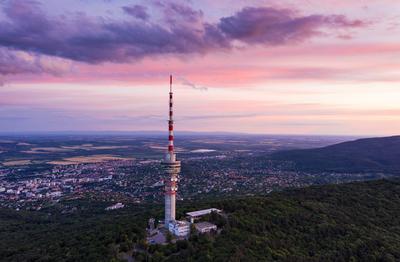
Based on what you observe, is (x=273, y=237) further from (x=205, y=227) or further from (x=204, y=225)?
(x=204, y=225)

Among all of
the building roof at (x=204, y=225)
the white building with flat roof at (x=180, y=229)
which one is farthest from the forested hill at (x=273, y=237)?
the white building with flat roof at (x=180, y=229)

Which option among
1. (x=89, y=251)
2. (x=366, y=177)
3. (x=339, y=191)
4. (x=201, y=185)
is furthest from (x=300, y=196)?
(x=366, y=177)

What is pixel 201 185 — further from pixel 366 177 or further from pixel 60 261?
pixel 60 261

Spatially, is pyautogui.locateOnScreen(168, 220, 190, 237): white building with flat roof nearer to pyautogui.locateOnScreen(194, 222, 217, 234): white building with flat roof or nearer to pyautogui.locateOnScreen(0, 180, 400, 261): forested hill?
pyautogui.locateOnScreen(194, 222, 217, 234): white building with flat roof

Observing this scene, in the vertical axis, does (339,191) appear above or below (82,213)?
above

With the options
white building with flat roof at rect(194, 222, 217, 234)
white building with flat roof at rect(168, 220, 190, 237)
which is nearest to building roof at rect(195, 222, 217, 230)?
white building with flat roof at rect(194, 222, 217, 234)

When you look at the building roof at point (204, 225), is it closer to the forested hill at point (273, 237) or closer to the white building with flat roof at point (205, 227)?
the white building with flat roof at point (205, 227)

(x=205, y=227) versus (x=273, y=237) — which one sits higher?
(x=205, y=227)

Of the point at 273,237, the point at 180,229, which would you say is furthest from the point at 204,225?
the point at 273,237

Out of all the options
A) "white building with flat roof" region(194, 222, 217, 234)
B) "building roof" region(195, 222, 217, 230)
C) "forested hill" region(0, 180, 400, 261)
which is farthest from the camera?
"building roof" region(195, 222, 217, 230)
